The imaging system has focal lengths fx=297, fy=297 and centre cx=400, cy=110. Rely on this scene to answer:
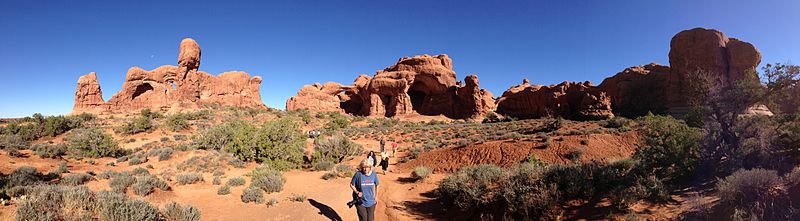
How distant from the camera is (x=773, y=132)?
21.1ft

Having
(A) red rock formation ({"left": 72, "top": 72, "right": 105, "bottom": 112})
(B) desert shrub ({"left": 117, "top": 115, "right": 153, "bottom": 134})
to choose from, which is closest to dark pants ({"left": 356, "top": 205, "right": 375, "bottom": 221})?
(B) desert shrub ({"left": 117, "top": 115, "right": 153, "bottom": 134})

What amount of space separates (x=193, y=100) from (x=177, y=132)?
25795 mm

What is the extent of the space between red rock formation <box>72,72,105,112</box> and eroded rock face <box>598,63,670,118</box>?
7009cm

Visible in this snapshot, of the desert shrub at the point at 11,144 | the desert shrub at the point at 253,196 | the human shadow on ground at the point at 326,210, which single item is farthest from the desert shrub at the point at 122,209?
the desert shrub at the point at 11,144

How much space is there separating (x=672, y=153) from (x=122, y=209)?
9.84 metres

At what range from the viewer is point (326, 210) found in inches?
281

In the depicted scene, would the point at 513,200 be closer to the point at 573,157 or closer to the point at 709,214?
the point at 709,214

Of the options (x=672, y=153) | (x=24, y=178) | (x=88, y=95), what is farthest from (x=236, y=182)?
(x=88, y=95)

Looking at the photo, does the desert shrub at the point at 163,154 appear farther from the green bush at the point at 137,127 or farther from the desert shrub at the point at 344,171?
the green bush at the point at 137,127

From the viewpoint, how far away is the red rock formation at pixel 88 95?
4356cm

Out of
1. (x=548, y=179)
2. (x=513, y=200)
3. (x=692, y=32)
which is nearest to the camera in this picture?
(x=513, y=200)

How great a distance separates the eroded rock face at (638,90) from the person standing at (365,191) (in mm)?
35257

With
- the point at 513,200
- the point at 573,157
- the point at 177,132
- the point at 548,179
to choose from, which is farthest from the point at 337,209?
the point at 177,132

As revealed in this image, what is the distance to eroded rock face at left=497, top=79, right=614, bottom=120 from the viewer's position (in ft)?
110
